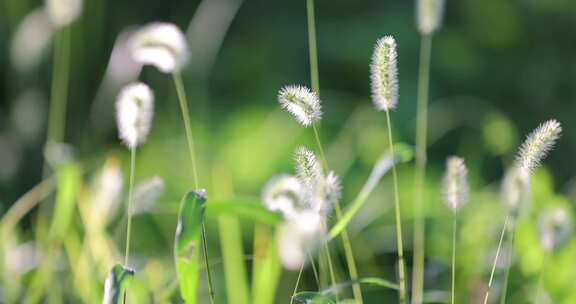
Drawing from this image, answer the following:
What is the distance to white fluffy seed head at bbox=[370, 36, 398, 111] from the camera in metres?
0.79

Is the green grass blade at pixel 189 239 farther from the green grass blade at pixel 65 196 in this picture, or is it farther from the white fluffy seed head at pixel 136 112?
the green grass blade at pixel 65 196

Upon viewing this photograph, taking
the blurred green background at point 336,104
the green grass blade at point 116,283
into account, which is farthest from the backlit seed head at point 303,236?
the blurred green background at point 336,104

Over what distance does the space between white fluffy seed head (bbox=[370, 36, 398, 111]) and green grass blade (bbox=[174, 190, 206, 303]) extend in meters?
0.18

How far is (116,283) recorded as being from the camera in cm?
75

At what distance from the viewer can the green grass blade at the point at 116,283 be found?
0.74m

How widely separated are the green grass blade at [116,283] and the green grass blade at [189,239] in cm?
6

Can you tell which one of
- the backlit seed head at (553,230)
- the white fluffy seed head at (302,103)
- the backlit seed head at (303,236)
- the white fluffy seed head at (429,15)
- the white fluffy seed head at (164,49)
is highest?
the white fluffy seed head at (429,15)

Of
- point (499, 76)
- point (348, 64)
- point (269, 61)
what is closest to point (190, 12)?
point (269, 61)

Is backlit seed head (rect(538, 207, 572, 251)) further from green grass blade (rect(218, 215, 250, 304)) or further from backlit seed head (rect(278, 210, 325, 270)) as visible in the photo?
green grass blade (rect(218, 215, 250, 304))

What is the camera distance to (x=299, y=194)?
0.86 metres

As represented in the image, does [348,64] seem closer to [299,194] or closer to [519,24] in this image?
[519,24]

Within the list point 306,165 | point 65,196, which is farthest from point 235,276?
point 306,165

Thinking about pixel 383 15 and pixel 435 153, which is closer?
pixel 435 153

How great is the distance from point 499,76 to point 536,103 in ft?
0.58
